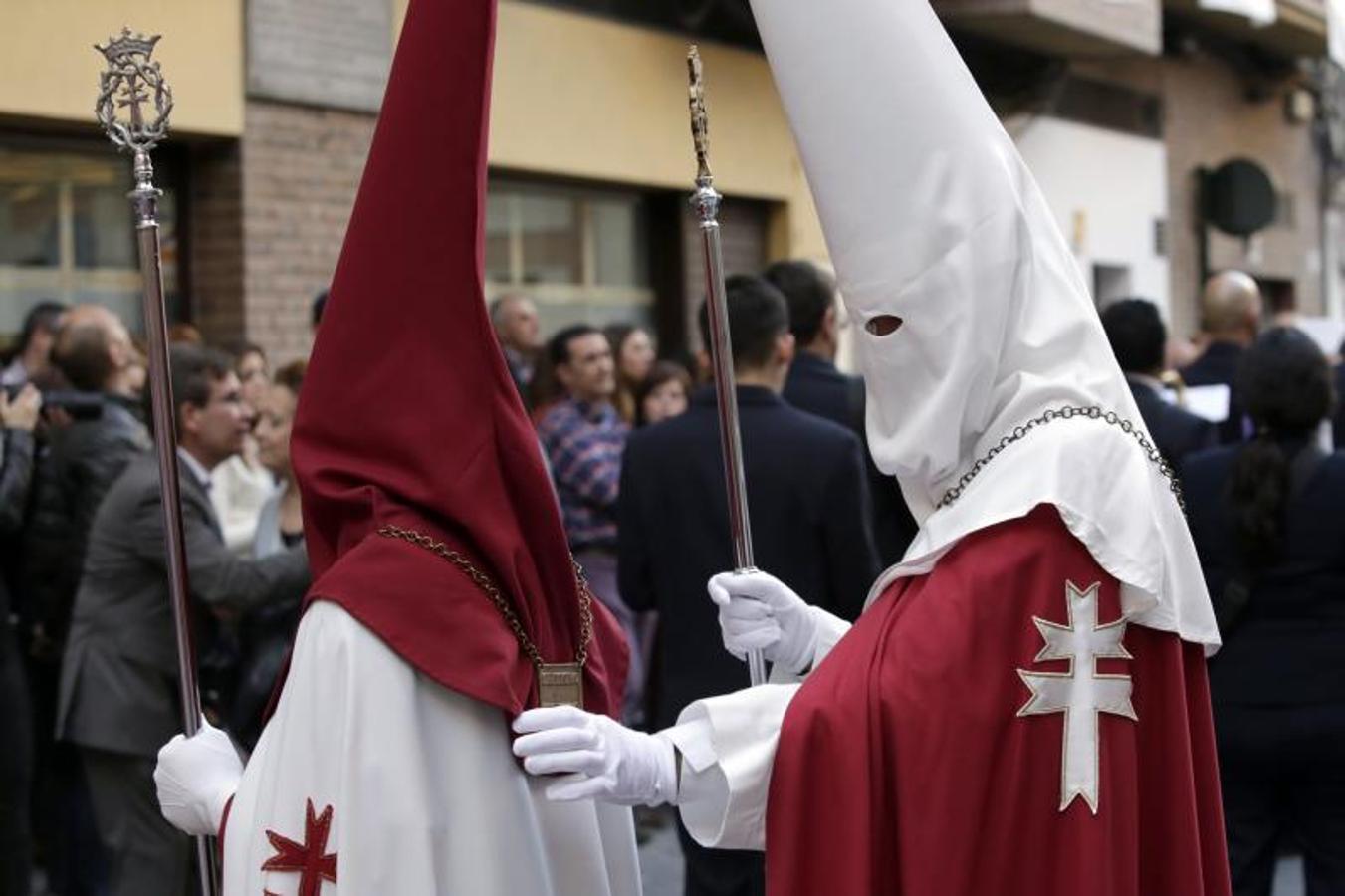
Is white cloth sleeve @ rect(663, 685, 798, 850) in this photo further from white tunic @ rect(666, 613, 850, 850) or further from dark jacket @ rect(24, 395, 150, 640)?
dark jacket @ rect(24, 395, 150, 640)

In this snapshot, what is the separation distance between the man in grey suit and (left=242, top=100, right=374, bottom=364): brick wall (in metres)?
3.62

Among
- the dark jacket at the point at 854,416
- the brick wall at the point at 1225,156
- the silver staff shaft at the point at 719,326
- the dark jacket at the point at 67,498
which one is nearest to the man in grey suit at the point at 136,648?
the dark jacket at the point at 67,498

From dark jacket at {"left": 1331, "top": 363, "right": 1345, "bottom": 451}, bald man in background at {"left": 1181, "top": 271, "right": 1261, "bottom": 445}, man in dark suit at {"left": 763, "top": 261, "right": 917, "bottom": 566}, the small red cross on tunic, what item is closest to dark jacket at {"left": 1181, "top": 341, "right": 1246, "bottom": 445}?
bald man in background at {"left": 1181, "top": 271, "right": 1261, "bottom": 445}

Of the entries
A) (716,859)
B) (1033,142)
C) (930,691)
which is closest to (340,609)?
(930,691)

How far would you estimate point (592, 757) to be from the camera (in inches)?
109

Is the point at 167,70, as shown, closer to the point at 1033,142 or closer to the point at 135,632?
the point at 135,632

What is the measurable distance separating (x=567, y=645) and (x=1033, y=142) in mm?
13608

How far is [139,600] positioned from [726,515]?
1532 mm

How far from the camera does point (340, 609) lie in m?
2.94

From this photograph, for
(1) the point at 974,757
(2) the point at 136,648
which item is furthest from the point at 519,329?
(1) the point at 974,757

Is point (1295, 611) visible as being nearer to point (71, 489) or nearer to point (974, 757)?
point (974, 757)

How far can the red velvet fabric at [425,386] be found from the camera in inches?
117

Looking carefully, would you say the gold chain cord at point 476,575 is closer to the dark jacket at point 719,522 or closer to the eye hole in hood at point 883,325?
the eye hole in hood at point 883,325

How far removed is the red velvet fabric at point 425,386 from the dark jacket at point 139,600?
7.25ft
